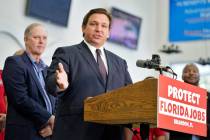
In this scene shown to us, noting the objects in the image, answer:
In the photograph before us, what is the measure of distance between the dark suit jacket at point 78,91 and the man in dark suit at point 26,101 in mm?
765

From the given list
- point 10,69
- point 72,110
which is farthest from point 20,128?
point 72,110

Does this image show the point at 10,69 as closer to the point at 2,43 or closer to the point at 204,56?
the point at 2,43

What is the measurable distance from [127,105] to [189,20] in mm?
6088

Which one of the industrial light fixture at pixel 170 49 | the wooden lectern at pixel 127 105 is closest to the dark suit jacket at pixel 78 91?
the wooden lectern at pixel 127 105

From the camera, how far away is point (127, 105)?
2.22 metres

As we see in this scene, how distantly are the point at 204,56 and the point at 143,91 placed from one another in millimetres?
7147

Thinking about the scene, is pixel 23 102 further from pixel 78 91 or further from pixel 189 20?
pixel 189 20

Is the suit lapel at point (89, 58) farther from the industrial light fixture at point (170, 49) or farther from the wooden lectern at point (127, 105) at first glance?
the industrial light fixture at point (170, 49)

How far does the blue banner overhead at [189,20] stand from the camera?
7.95 meters

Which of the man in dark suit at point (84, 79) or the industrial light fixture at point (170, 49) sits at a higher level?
the industrial light fixture at point (170, 49)

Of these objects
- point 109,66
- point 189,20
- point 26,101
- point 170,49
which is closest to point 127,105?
point 109,66

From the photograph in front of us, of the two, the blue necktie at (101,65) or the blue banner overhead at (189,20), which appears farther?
the blue banner overhead at (189,20)

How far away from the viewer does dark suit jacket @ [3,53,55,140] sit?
3.33 m

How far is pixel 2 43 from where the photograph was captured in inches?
228
